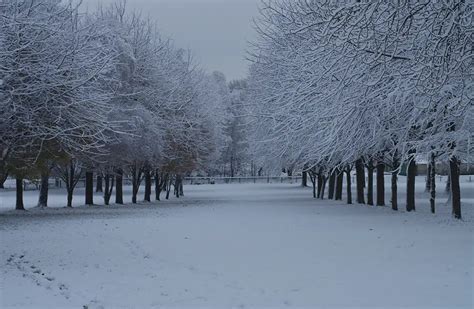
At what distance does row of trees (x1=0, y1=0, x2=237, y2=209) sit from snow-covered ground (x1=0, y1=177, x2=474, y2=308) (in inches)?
123

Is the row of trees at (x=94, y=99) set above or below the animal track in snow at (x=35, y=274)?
above

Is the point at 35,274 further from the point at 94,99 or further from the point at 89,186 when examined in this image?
the point at 89,186

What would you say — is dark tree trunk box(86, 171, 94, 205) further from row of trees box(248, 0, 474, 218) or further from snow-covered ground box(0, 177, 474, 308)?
row of trees box(248, 0, 474, 218)

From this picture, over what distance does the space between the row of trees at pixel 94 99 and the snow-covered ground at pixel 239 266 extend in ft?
10.2

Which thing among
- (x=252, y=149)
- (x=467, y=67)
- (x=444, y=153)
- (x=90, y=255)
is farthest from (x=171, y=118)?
(x=467, y=67)

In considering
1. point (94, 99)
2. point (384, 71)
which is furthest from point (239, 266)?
point (94, 99)

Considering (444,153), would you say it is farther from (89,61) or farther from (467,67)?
(89,61)

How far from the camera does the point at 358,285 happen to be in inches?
315

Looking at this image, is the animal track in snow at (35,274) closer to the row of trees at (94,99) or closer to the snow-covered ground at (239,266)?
the snow-covered ground at (239,266)

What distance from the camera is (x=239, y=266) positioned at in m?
9.89

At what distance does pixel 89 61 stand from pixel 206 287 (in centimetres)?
969

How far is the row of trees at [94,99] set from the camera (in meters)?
14.1

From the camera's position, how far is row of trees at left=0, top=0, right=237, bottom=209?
14055mm

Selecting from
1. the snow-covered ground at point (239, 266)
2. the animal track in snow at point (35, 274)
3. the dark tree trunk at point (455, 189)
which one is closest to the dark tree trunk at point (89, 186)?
the snow-covered ground at point (239, 266)
